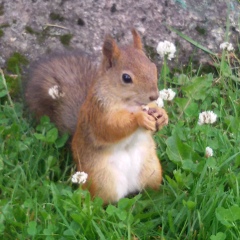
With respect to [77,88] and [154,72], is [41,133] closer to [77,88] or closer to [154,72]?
[77,88]

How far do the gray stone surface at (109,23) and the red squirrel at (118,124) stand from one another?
1.72 feet

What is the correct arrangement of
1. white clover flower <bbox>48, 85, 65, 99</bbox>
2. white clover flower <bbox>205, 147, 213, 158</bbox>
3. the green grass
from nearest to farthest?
the green grass < white clover flower <bbox>205, 147, 213, 158</bbox> < white clover flower <bbox>48, 85, 65, 99</bbox>

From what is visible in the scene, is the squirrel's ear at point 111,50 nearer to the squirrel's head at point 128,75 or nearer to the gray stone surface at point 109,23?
the squirrel's head at point 128,75

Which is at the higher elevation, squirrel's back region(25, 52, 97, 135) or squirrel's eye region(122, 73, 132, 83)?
squirrel's eye region(122, 73, 132, 83)

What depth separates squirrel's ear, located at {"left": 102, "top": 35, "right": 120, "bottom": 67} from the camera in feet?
6.77

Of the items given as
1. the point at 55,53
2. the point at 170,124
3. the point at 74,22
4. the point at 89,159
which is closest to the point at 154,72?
the point at 89,159

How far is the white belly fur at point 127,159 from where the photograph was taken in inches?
84.7

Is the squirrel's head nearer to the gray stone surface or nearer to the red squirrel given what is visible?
the red squirrel

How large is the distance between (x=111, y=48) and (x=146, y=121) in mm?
257

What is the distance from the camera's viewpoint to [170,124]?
2543 mm

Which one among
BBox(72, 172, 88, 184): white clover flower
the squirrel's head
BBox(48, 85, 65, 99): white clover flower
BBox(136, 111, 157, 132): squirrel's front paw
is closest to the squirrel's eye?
the squirrel's head

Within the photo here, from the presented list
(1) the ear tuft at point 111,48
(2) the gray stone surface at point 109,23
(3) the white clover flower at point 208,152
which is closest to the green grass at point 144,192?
(3) the white clover flower at point 208,152

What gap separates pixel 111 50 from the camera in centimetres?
207

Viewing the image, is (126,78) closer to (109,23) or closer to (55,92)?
(55,92)
